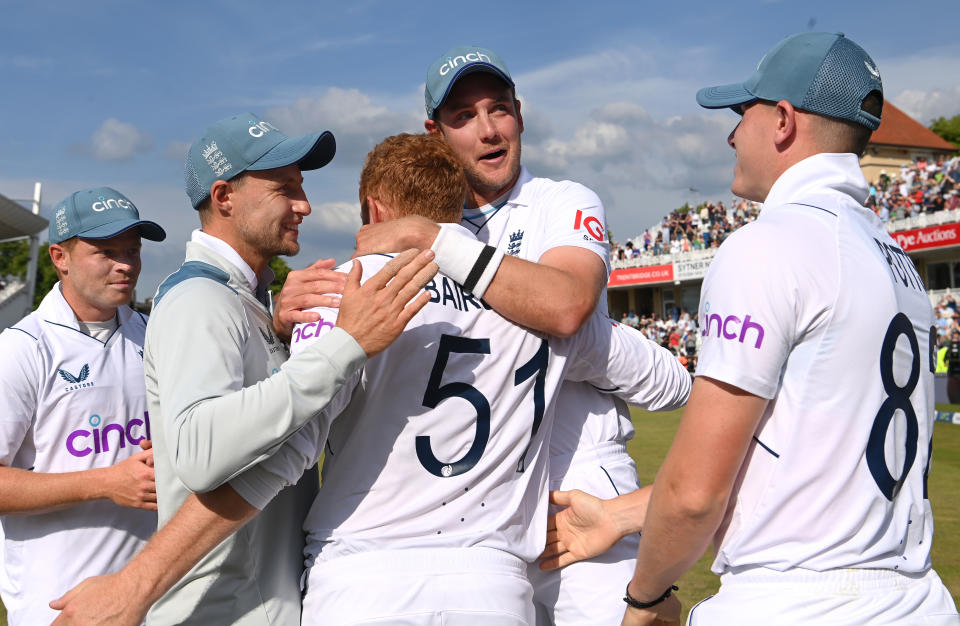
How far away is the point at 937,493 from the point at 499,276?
10.4m

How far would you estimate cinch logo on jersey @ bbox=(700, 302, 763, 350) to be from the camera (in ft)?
6.68

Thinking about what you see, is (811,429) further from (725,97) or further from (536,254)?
(536,254)

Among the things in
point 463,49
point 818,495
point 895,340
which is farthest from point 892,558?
point 463,49

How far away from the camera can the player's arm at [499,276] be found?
8.11 feet

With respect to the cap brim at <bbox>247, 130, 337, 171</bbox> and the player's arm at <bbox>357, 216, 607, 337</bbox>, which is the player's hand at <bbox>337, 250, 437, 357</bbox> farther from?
the cap brim at <bbox>247, 130, 337, 171</bbox>

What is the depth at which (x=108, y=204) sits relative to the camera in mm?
4227

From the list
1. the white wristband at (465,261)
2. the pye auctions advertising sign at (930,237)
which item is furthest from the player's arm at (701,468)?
the pye auctions advertising sign at (930,237)

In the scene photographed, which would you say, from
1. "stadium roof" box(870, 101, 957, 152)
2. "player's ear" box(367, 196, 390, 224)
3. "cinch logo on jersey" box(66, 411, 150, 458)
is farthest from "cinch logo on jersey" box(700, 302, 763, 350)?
"stadium roof" box(870, 101, 957, 152)

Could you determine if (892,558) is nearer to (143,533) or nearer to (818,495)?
(818,495)

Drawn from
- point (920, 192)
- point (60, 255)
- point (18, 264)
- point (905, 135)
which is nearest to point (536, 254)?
point (60, 255)

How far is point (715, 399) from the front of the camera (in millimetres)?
2084

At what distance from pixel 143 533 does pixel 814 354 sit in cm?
329

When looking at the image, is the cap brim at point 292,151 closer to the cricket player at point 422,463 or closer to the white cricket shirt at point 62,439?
the cricket player at point 422,463

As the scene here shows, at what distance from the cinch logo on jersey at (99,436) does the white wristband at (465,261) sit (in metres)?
2.25
